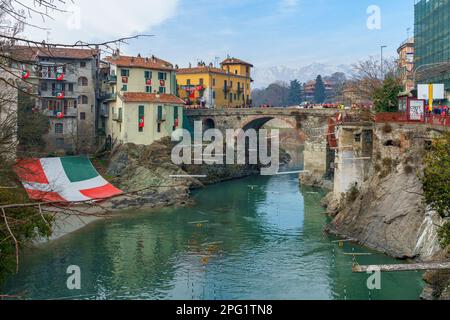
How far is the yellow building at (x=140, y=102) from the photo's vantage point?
2400 inches

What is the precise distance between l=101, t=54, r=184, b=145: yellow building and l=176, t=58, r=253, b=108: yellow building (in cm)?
1209

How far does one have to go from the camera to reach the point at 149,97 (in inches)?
2442

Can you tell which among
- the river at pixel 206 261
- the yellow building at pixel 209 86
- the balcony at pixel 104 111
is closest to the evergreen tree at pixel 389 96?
the river at pixel 206 261

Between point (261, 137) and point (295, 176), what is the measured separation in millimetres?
12764

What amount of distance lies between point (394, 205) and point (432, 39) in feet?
107

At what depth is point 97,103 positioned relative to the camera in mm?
67562

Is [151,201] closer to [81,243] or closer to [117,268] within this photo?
[81,243]

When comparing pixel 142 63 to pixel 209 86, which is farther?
pixel 209 86

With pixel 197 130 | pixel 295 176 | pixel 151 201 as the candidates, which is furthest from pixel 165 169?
pixel 295 176

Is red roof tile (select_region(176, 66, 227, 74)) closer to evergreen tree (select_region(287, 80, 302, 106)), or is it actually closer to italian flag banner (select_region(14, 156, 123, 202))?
italian flag banner (select_region(14, 156, 123, 202))

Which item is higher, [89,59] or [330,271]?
[89,59]

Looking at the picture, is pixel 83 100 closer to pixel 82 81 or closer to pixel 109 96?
pixel 82 81

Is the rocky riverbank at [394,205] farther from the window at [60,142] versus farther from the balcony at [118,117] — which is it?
the window at [60,142]

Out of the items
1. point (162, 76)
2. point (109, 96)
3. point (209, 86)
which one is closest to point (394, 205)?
point (162, 76)
